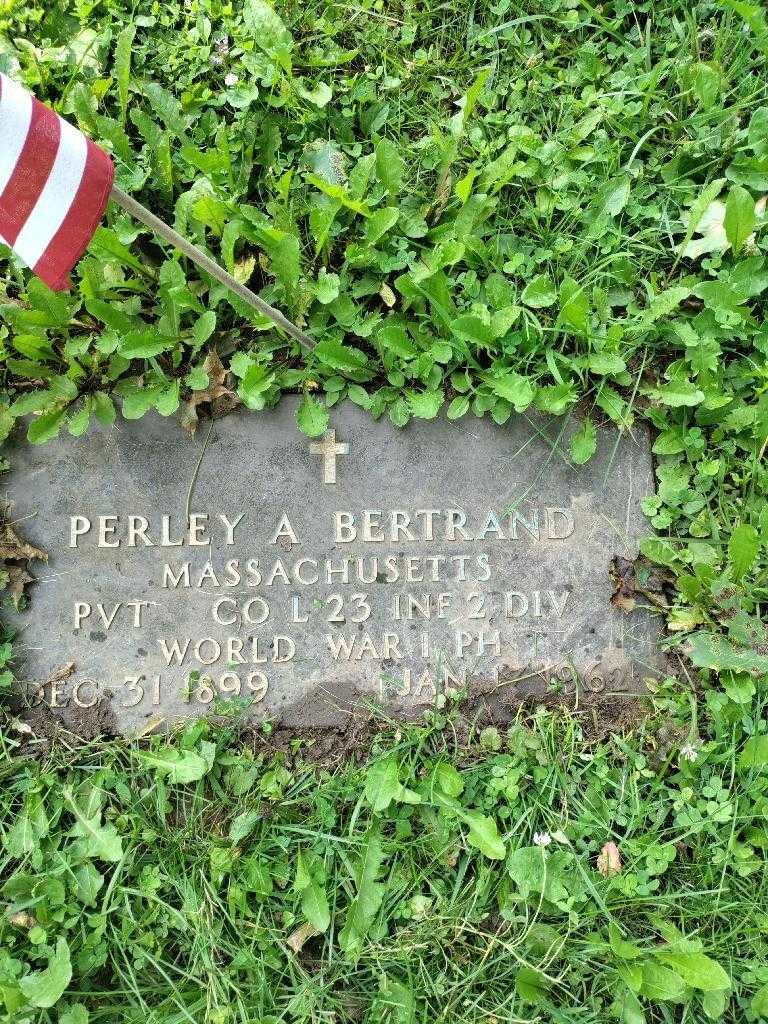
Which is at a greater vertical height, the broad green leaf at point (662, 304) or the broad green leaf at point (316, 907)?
the broad green leaf at point (662, 304)

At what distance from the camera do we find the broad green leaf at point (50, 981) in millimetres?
2064

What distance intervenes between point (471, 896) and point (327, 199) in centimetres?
224

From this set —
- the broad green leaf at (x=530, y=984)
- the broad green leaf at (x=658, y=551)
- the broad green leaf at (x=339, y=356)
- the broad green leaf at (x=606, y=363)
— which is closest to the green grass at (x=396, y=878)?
the broad green leaf at (x=530, y=984)

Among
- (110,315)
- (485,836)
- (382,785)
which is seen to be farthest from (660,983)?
(110,315)

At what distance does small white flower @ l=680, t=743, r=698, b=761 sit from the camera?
2277 mm

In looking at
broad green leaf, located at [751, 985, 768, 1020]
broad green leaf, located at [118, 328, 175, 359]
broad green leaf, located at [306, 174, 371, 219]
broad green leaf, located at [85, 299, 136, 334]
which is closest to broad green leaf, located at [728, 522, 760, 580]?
broad green leaf, located at [751, 985, 768, 1020]

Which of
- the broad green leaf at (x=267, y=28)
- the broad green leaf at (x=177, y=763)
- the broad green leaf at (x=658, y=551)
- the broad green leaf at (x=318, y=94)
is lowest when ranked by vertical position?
the broad green leaf at (x=177, y=763)

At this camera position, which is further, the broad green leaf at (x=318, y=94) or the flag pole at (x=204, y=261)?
the broad green leaf at (x=318, y=94)

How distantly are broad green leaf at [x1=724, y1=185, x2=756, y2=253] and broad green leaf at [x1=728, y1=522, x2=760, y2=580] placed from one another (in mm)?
922

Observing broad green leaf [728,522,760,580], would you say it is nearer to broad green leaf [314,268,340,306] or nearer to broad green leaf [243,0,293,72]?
broad green leaf [314,268,340,306]

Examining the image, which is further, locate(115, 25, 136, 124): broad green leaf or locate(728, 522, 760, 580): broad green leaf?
locate(115, 25, 136, 124): broad green leaf

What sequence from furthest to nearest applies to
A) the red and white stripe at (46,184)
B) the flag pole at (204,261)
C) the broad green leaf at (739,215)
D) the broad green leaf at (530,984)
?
the broad green leaf at (739,215) → the broad green leaf at (530,984) → the flag pole at (204,261) → the red and white stripe at (46,184)

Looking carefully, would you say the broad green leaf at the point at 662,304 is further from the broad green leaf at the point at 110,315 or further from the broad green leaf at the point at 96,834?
the broad green leaf at the point at 96,834

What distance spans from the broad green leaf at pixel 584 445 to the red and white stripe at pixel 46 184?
4.87 feet
